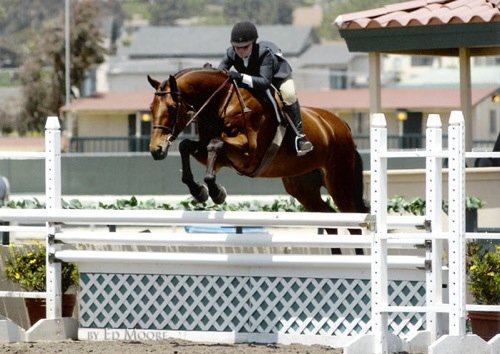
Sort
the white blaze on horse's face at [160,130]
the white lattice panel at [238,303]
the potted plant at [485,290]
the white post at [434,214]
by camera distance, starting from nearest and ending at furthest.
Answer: the white post at [434,214]
the potted plant at [485,290]
the white lattice panel at [238,303]
the white blaze on horse's face at [160,130]

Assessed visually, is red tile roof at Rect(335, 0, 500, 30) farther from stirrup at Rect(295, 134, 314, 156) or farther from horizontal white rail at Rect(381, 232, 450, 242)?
horizontal white rail at Rect(381, 232, 450, 242)

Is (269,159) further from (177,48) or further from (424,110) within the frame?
(177,48)

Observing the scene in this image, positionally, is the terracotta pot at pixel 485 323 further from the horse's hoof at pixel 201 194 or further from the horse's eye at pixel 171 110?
the horse's eye at pixel 171 110

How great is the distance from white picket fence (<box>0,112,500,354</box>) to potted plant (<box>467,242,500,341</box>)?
19 centimetres

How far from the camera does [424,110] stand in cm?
4634

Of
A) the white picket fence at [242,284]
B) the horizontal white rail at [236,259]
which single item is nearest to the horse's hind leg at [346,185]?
the white picket fence at [242,284]

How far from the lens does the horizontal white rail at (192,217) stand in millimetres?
7773

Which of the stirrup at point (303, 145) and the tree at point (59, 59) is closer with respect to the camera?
the stirrup at point (303, 145)

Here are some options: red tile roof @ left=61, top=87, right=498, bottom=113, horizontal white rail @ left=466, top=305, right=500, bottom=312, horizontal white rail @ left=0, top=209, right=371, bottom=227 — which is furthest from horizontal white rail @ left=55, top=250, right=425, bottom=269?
red tile roof @ left=61, top=87, right=498, bottom=113

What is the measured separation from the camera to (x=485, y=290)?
7758 millimetres


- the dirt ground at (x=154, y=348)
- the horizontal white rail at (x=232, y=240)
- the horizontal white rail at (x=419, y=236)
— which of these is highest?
the horizontal white rail at (x=419, y=236)

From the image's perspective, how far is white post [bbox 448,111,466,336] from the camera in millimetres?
7168

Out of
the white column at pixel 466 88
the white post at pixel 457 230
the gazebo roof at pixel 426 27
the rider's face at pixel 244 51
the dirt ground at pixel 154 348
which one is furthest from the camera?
the white column at pixel 466 88

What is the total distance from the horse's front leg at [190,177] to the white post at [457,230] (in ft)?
6.50
